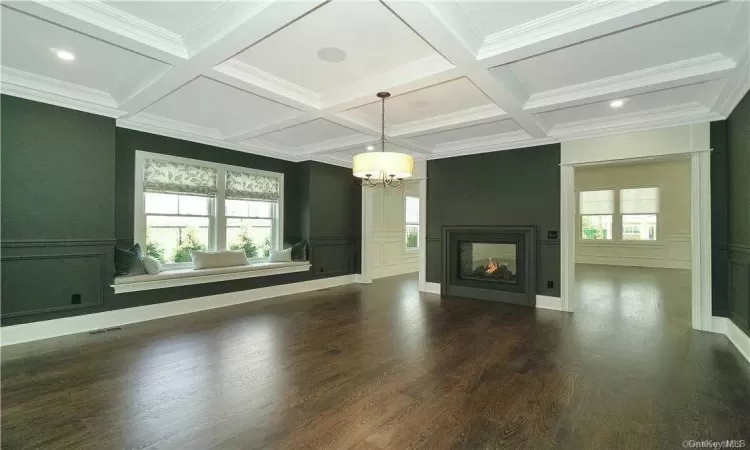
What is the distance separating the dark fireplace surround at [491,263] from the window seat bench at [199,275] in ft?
8.96

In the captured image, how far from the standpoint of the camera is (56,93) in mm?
3621

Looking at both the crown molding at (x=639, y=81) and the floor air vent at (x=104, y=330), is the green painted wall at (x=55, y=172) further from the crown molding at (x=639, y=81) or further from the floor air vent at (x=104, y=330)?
the crown molding at (x=639, y=81)

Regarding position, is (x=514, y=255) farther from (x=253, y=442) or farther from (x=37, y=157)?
(x=37, y=157)

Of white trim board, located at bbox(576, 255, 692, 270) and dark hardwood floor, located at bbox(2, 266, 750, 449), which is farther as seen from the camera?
white trim board, located at bbox(576, 255, 692, 270)

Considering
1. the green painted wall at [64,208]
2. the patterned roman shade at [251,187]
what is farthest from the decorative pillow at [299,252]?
the green painted wall at [64,208]

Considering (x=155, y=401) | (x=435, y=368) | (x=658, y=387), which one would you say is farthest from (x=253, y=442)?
(x=658, y=387)

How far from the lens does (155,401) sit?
92.0 inches

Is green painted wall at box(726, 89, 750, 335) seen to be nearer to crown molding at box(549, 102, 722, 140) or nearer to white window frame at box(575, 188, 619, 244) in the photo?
crown molding at box(549, 102, 722, 140)

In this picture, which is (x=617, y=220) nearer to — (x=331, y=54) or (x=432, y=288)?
(x=432, y=288)

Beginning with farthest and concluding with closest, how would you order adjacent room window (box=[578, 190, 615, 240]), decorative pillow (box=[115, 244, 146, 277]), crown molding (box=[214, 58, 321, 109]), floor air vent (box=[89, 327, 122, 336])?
1. adjacent room window (box=[578, 190, 615, 240])
2. decorative pillow (box=[115, 244, 146, 277])
3. floor air vent (box=[89, 327, 122, 336])
4. crown molding (box=[214, 58, 321, 109])

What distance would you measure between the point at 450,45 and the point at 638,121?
10.9ft

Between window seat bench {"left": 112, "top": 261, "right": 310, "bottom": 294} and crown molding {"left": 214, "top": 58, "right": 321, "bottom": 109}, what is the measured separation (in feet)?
9.45

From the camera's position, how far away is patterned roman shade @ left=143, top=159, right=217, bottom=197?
4816mm

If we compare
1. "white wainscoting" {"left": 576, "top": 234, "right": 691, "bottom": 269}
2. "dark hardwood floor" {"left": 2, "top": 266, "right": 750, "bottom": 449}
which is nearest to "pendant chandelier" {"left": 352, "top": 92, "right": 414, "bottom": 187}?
"dark hardwood floor" {"left": 2, "top": 266, "right": 750, "bottom": 449}
